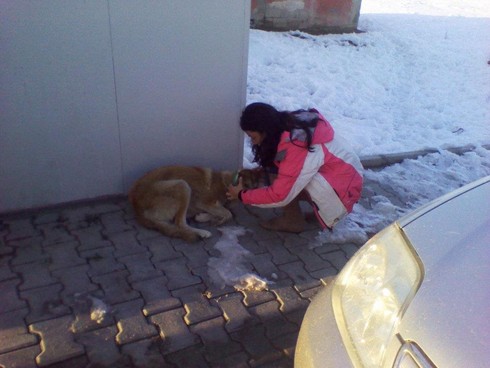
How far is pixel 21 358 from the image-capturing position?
2656 mm

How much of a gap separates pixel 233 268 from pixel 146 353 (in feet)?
3.24

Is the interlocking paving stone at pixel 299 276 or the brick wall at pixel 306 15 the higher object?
the brick wall at pixel 306 15

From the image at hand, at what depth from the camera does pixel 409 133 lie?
21.5 feet

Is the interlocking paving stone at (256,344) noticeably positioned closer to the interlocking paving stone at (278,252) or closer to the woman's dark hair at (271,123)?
the interlocking paving stone at (278,252)

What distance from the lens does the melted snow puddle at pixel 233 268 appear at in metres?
3.38

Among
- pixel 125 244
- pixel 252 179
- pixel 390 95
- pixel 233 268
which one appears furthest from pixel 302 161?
pixel 390 95

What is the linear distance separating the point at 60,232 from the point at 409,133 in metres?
4.81

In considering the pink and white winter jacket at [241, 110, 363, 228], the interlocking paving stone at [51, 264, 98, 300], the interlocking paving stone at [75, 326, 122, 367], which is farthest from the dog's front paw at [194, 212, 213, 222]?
the interlocking paving stone at [75, 326, 122, 367]

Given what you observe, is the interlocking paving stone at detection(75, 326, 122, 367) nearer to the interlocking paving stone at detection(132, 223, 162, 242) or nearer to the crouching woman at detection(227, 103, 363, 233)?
the interlocking paving stone at detection(132, 223, 162, 242)

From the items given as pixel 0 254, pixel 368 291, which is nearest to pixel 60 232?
pixel 0 254

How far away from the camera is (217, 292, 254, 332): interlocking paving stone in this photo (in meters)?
3.03

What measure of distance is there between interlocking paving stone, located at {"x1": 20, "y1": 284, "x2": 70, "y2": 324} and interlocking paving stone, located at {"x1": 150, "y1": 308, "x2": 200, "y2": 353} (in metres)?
0.61

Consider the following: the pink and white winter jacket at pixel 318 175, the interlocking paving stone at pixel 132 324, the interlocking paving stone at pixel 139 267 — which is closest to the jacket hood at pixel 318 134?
the pink and white winter jacket at pixel 318 175

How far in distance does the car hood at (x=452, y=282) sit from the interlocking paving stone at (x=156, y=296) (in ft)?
5.56
